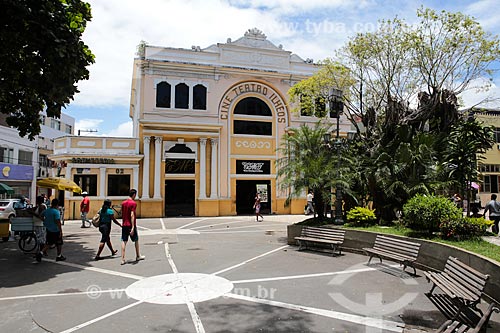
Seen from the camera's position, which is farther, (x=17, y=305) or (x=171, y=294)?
(x=171, y=294)

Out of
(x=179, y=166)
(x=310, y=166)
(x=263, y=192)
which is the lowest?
(x=263, y=192)

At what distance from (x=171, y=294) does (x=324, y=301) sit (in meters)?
2.80

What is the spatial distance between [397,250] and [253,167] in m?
19.5

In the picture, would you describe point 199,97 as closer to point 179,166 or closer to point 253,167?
point 179,166

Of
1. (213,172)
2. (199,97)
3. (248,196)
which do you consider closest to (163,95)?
(199,97)

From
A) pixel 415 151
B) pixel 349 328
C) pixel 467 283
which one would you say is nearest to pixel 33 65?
pixel 349 328

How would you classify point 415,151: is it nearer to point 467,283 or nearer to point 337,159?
point 337,159

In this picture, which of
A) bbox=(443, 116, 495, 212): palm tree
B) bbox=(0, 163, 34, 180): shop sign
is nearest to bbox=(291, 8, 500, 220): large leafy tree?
bbox=(443, 116, 495, 212): palm tree

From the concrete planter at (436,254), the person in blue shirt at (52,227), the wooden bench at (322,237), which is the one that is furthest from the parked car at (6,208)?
the wooden bench at (322,237)

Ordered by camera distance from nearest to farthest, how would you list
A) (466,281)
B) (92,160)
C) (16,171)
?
(466,281)
(92,160)
(16,171)

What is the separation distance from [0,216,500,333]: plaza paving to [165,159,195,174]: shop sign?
15.6 meters

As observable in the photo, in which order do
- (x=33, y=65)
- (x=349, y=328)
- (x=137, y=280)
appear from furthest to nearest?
(x=33, y=65)
(x=137, y=280)
(x=349, y=328)

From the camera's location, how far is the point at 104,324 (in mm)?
5164

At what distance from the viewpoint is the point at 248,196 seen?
2806cm
